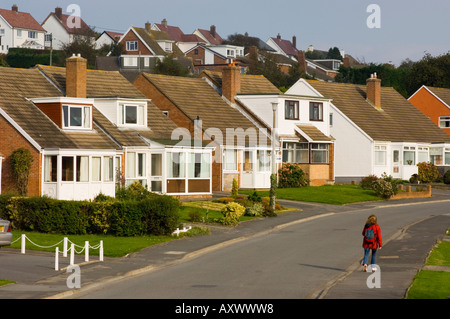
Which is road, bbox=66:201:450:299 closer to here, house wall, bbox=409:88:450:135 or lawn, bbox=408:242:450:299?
lawn, bbox=408:242:450:299

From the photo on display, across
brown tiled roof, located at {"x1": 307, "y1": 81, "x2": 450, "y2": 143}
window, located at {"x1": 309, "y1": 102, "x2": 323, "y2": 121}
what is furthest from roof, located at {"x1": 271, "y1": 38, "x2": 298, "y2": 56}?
window, located at {"x1": 309, "y1": 102, "x2": 323, "y2": 121}

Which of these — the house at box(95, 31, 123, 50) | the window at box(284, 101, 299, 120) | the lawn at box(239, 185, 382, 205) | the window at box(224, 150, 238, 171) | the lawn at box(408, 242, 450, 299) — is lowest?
the lawn at box(408, 242, 450, 299)

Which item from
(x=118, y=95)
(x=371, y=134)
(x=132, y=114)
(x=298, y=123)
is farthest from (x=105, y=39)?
(x=132, y=114)

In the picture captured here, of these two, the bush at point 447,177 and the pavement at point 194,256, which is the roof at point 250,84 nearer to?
the bush at point 447,177

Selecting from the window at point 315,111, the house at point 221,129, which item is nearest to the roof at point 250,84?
the house at point 221,129

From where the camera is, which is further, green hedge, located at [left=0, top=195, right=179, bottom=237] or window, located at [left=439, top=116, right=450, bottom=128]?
window, located at [left=439, top=116, right=450, bottom=128]

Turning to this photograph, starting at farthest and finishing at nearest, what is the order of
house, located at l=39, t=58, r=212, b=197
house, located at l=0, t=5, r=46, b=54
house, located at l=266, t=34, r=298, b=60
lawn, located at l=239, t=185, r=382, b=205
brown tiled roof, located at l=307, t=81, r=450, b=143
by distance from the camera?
house, located at l=266, t=34, r=298, b=60
house, located at l=0, t=5, r=46, b=54
brown tiled roof, located at l=307, t=81, r=450, b=143
lawn, located at l=239, t=185, r=382, b=205
house, located at l=39, t=58, r=212, b=197

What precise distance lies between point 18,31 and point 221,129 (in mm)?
93148

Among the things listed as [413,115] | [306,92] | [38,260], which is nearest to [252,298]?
[38,260]

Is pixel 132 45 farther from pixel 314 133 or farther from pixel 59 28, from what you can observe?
pixel 314 133

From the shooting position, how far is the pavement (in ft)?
64.2

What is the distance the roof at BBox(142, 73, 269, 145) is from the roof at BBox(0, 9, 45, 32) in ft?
282

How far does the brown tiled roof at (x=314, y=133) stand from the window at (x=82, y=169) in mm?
20570

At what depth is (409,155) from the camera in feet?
214
